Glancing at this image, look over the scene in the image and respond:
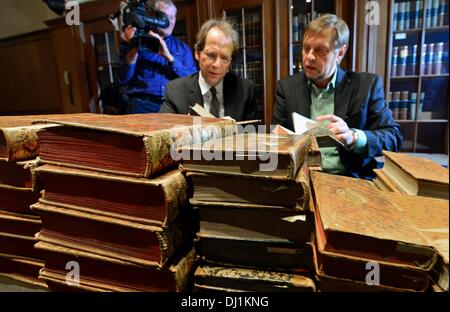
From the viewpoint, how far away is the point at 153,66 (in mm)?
1948

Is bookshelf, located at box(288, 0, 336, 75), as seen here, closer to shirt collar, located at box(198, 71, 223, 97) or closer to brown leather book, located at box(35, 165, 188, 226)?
shirt collar, located at box(198, 71, 223, 97)

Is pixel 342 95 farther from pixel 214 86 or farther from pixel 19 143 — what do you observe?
pixel 19 143

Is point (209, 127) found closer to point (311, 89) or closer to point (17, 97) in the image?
point (311, 89)

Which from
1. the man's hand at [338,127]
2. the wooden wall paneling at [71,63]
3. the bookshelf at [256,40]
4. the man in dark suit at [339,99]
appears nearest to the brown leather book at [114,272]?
the man's hand at [338,127]

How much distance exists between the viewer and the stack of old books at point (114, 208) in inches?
19.4

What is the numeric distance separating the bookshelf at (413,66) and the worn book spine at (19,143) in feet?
7.63

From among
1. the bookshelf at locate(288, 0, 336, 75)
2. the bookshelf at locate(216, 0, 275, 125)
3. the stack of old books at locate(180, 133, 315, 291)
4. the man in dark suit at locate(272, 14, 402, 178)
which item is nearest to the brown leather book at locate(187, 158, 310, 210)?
the stack of old books at locate(180, 133, 315, 291)

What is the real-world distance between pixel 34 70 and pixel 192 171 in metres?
A: 4.30

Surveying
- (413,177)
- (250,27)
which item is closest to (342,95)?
(413,177)

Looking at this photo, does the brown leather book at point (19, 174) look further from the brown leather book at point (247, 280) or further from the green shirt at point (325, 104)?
the green shirt at point (325, 104)

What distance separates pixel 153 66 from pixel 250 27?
113 centimetres

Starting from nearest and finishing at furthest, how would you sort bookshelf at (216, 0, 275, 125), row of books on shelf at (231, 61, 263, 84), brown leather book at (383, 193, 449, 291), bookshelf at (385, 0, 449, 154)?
brown leather book at (383, 193, 449, 291), bookshelf at (385, 0, 449, 154), bookshelf at (216, 0, 275, 125), row of books on shelf at (231, 61, 263, 84)

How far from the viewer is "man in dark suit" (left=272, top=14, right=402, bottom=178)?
3.94 feet

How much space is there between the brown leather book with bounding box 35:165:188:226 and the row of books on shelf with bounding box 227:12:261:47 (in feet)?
7.85
